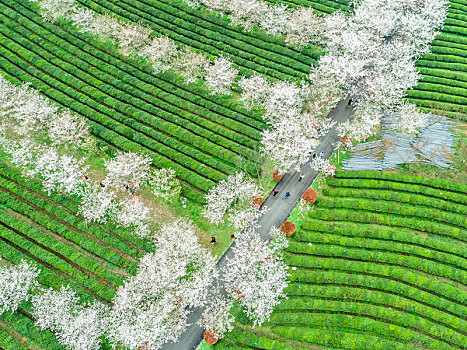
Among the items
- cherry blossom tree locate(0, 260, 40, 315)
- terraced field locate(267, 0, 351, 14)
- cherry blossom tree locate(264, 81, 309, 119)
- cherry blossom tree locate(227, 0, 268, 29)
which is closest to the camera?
cherry blossom tree locate(0, 260, 40, 315)

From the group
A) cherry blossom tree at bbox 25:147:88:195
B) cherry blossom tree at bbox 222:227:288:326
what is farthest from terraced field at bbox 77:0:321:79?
cherry blossom tree at bbox 222:227:288:326

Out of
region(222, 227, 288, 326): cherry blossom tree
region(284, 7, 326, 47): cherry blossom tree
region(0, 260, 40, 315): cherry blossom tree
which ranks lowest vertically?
region(0, 260, 40, 315): cherry blossom tree

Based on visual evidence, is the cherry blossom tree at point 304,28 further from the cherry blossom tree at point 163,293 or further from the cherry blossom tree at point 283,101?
the cherry blossom tree at point 163,293

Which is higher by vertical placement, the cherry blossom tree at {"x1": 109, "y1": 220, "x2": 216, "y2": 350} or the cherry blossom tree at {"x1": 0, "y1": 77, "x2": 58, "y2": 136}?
the cherry blossom tree at {"x1": 0, "y1": 77, "x2": 58, "y2": 136}

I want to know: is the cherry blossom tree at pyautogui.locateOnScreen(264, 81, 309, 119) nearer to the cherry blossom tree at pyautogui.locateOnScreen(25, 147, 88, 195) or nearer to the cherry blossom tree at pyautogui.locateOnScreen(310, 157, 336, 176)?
the cherry blossom tree at pyautogui.locateOnScreen(310, 157, 336, 176)

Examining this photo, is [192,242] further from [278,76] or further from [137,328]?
[278,76]

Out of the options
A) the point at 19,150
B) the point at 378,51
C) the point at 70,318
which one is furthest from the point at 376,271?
the point at 19,150

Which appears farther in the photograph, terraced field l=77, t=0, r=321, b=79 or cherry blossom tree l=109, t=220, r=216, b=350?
terraced field l=77, t=0, r=321, b=79

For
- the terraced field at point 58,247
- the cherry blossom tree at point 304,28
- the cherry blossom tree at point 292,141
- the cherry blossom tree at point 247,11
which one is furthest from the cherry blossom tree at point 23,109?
the cherry blossom tree at point 304,28

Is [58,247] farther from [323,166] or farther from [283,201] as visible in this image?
[323,166]
